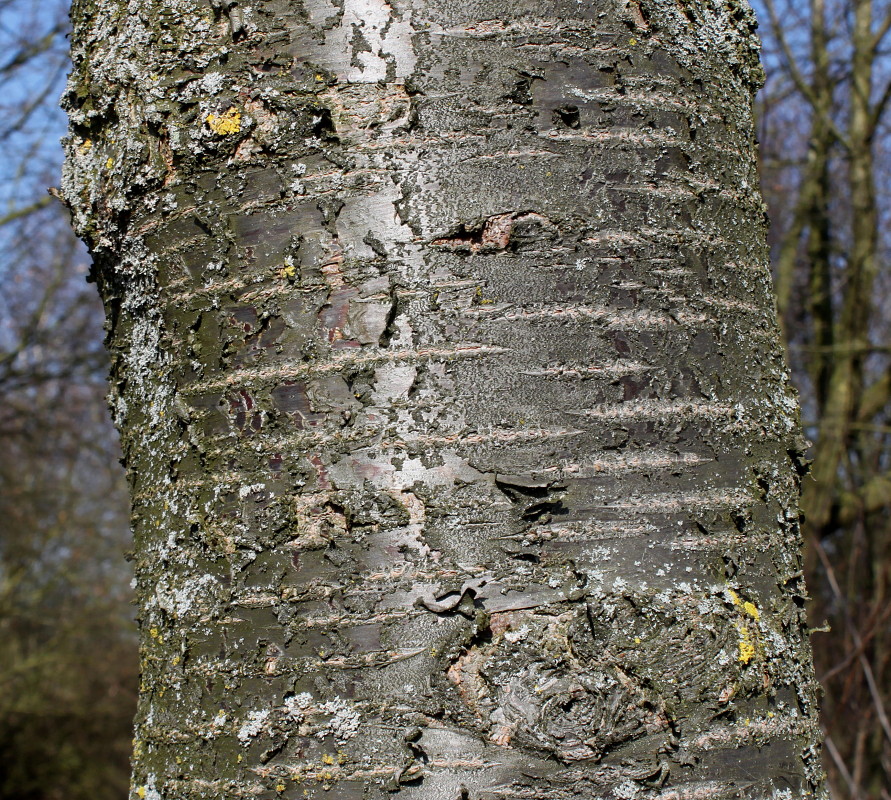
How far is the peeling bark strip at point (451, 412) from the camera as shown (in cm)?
80

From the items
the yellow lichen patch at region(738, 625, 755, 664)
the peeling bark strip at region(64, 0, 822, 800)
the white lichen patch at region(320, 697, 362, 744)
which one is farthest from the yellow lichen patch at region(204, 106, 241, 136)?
the yellow lichen patch at region(738, 625, 755, 664)

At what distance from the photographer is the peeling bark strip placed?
0.80 meters

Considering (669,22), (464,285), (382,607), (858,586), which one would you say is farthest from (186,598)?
(858,586)

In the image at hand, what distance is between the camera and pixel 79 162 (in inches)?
42.3

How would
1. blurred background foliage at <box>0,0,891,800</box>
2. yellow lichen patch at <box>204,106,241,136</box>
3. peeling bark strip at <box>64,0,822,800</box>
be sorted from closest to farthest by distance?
peeling bark strip at <box>64,0,822,800</box>
yellow lichen patch at <box>204,106,241,136</box>
blurred background foliage at <box>0,0,891,800</box>

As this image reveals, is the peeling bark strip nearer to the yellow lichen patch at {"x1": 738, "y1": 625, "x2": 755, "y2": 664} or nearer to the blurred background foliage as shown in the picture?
the yellow lichen patch at {"x1": 738, "y1": 625, "x2": 755, "y2": 664}

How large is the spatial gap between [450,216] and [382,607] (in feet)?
1.40

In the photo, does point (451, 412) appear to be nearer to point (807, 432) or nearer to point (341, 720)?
point (341, 720)

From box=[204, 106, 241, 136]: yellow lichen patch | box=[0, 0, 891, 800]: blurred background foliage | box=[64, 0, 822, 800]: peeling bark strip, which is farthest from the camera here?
box=[0, 0, 891, 800]: blurred background foliage

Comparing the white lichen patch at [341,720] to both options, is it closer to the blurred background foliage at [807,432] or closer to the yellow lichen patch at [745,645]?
the yellow lichen patch at [745,645]

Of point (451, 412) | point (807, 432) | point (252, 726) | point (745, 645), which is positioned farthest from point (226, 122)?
point (807, 432)

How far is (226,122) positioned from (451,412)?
44 centimetres

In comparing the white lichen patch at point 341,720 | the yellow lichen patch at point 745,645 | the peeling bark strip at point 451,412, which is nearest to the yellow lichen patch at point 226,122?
the peeling bark strip at point 451,412

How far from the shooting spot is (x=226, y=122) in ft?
3.08
